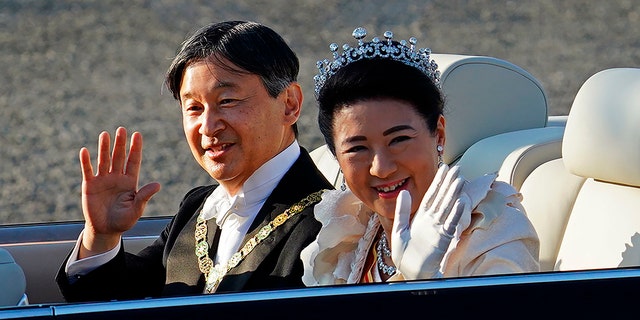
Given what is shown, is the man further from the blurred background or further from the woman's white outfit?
the blurred background

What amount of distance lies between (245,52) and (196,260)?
0.47 m

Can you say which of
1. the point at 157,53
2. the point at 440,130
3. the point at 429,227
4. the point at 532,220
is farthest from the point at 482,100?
the point at 157,53

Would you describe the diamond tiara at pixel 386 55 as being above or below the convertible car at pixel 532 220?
above

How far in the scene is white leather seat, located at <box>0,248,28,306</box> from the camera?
177 cm

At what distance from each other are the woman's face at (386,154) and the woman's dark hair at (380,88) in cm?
2

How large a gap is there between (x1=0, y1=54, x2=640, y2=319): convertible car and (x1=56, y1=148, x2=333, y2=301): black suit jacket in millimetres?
206

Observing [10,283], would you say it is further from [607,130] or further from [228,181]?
[607,130]

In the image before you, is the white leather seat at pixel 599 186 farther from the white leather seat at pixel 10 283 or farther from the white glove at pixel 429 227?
the white leather seat at pixel 10 283

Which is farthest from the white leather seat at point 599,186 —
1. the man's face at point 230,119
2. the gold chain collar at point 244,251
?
the man's face at point 230,119

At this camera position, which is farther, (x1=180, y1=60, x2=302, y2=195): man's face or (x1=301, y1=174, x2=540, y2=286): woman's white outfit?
(x1=180, y1=60, x2=302, y2=195): man's face

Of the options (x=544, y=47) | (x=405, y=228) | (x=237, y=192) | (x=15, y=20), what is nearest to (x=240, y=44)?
(x=237, y=192)

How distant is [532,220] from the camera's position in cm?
248

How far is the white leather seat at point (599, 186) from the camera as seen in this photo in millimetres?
2145

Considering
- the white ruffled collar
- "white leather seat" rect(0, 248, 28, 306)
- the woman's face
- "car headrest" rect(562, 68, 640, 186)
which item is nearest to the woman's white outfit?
the white ruffled collar
